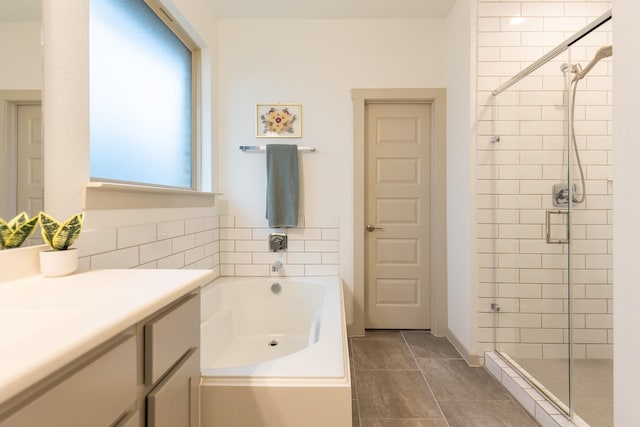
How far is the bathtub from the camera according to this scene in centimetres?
103

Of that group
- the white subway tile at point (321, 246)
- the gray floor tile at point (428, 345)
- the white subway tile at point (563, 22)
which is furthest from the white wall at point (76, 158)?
the white subway tile at point (563, 22)

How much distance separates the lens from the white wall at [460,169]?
206 cm

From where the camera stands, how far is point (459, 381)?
1845 mm

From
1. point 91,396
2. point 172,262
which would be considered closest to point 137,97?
point 172,262

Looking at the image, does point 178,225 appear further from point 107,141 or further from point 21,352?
point 21,352

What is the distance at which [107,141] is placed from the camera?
4.63 feet

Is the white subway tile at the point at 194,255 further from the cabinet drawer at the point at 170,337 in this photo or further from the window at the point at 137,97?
the cabinet drawer at the point at 170,337

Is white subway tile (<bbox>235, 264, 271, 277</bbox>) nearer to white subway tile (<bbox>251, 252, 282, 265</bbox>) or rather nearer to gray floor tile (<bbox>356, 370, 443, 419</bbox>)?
white subway tile (<bbox>251, 252, 282, 265</bbox>)

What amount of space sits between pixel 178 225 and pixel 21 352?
149 cm

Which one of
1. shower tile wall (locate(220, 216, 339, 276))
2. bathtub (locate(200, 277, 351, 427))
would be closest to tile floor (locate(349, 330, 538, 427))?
bathtub (locate(200, 277, 351, 427))

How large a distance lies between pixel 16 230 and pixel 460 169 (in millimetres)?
2370

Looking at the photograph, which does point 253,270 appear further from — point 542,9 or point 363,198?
point 542,9

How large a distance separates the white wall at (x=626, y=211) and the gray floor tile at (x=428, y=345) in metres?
1.36

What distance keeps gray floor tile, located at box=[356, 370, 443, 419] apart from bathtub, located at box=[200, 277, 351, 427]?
1.51 ft
